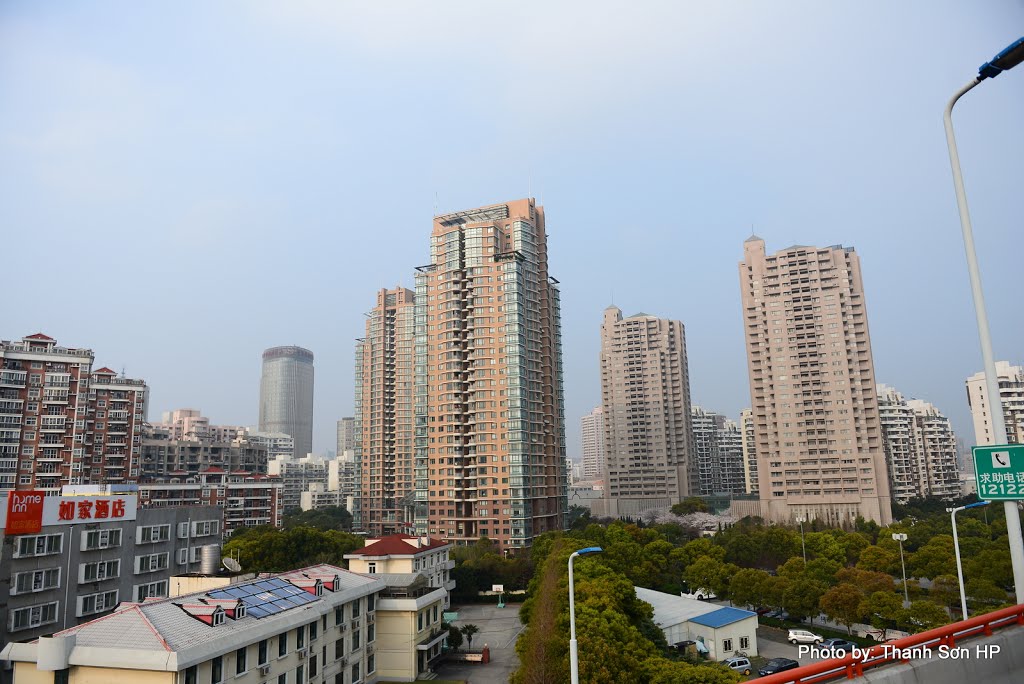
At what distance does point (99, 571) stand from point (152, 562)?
4.45m

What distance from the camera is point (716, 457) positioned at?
15088 centimetres

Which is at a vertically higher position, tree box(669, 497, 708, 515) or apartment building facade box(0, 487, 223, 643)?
apartment building facade box(0, 487, 223, 643)

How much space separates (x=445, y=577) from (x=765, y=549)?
99.2ft

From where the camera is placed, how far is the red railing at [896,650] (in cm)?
807

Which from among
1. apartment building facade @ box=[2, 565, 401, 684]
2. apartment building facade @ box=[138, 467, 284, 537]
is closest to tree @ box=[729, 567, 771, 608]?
apartment building facade @ box=[2, 565, 401, 684]

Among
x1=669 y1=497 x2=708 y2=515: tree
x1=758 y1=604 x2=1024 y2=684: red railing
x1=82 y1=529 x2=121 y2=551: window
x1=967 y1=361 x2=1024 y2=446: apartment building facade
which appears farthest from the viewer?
x1=669 y1=497 x2=708 y2=515: tree

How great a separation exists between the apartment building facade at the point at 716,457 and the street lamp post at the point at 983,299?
140 metres

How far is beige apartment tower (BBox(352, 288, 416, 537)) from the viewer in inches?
3814

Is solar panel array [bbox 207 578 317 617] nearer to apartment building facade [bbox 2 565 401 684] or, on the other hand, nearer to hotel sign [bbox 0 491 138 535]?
apartment building facade [bbox 2 565 401 684]

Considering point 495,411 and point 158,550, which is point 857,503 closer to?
point 495,411

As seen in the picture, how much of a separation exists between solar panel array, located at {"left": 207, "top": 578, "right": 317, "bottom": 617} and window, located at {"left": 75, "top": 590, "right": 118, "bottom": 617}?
1510 cm

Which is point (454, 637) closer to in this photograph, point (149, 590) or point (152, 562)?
point (149, 590)

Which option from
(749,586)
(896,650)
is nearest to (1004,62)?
(896,650)

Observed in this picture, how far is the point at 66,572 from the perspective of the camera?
105ft
